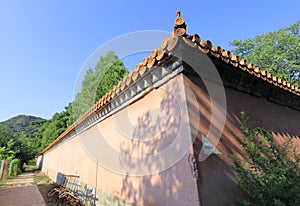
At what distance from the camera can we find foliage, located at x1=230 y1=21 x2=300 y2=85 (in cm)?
1299

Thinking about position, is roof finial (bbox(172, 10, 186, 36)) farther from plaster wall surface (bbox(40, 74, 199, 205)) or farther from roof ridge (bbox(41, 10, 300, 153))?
plaster wall surface (bbox(40, 74, 199, 205))

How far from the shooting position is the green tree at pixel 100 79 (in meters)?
12.2

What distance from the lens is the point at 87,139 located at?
6.00 m

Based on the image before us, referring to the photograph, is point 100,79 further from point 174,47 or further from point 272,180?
point 272,180

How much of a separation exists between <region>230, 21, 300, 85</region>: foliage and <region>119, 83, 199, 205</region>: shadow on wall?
13577 millimetres

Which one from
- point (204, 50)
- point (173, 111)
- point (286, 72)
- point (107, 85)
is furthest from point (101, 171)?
point (286, 72)

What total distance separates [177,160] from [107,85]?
1047 centimetres

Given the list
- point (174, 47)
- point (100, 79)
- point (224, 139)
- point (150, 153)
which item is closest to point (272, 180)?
point (224, 139)

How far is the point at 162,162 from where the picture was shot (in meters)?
2.55

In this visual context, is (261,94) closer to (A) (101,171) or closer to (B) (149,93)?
(B) (149,93)

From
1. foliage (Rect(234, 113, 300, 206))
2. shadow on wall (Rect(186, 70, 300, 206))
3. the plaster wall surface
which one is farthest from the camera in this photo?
the plaster wall surface

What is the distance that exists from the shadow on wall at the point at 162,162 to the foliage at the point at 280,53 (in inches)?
535

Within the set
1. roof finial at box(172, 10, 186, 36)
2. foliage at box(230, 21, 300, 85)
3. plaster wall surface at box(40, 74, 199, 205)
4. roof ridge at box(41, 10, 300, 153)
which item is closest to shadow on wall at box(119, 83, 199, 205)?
plaster wall surface at box(40, 74, 199, 205)

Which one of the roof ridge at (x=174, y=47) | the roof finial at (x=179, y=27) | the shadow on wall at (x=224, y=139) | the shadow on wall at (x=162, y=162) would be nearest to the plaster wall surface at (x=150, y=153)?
the shadow on wall at (x=162, y=162)
